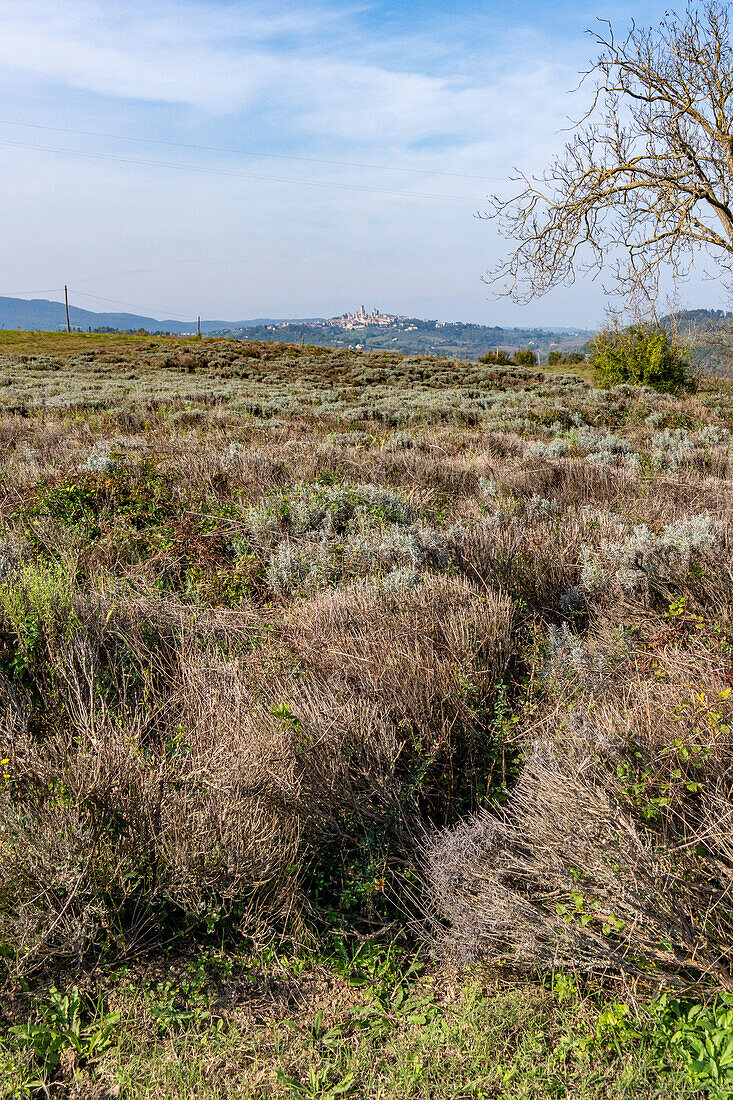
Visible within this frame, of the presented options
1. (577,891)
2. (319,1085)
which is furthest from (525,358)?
(319,1085)

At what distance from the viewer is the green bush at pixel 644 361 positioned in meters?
23.4

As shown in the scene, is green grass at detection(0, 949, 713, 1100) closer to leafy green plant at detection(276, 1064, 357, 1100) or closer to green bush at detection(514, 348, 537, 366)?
leafy green plant at detection(276, 1064, 357, 1100)

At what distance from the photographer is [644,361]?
23.9 metres

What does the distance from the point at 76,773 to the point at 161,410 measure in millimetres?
11056

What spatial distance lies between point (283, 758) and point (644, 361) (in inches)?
992

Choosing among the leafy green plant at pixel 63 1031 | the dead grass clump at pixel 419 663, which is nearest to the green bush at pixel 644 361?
the dead grass clump at pixel 419 663

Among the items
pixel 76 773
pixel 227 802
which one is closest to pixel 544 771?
pixel 227 802

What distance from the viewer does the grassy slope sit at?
1926 millimetres

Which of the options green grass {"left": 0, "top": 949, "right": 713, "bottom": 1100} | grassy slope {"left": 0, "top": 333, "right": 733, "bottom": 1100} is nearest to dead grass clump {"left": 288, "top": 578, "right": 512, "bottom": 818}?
grassy slope {"left": 0, "top": 333, "right": 733, "bottom": 1100}

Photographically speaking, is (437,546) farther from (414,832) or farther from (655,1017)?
(655,1017)

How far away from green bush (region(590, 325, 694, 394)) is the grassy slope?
63.5ft

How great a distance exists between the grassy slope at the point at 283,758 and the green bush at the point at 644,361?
19.4 meters

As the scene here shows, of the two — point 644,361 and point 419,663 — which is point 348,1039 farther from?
point 644,361

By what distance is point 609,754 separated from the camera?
2.51 m
